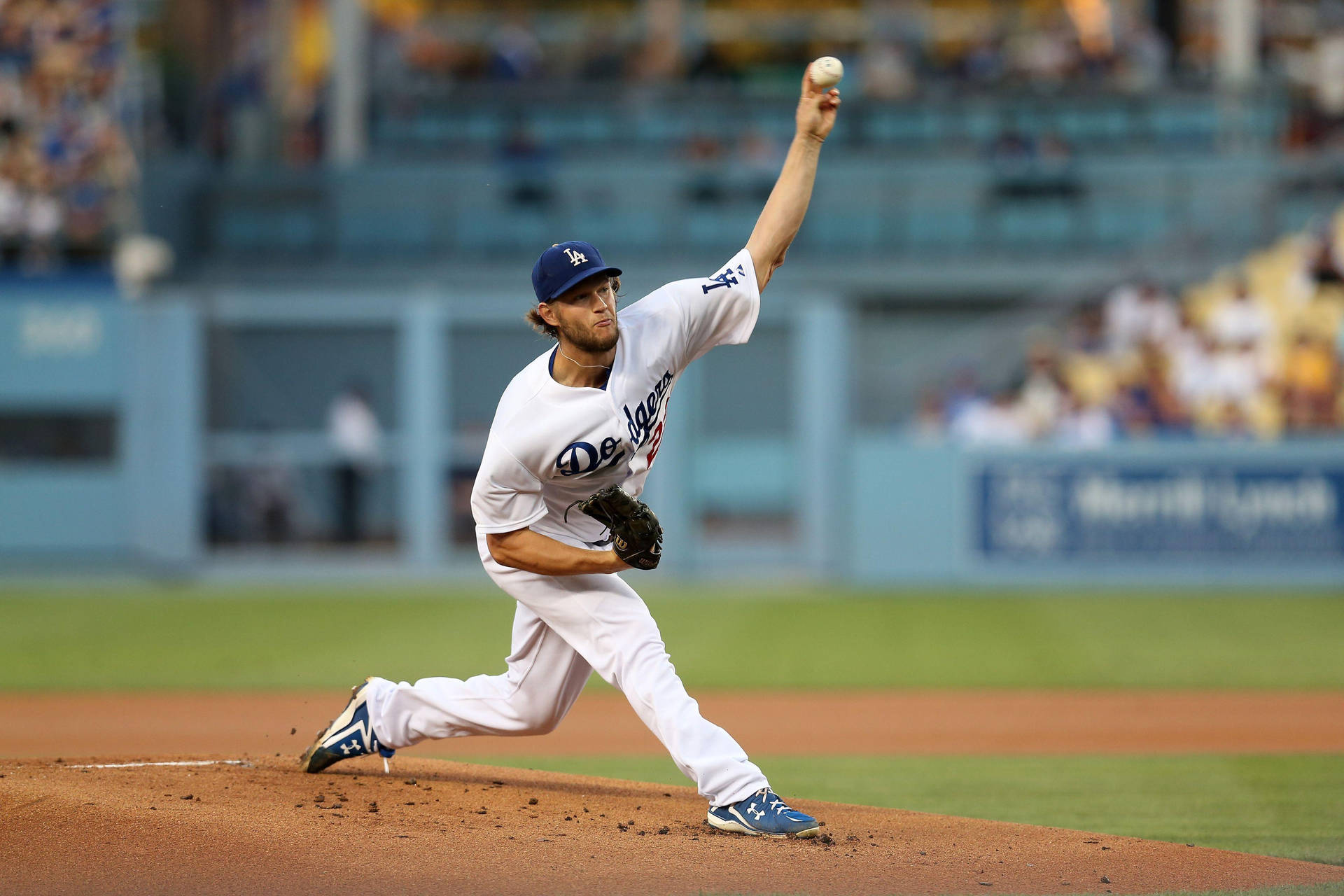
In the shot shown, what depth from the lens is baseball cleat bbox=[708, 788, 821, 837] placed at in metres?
4.88

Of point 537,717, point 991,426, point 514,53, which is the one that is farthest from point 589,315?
point 514,53

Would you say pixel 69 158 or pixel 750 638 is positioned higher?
pixel 69 158

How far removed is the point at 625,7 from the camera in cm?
2497

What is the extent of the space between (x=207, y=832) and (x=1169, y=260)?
A: 15870mm

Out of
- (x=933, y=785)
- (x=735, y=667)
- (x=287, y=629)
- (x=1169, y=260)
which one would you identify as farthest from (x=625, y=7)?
(x=933, y=785)

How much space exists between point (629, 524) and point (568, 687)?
3.34 feet

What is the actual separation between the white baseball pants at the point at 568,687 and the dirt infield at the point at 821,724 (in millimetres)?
1894

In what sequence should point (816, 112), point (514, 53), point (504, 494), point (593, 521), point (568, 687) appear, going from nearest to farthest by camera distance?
point (504, 494) < point (816, 112) < point (593, 521) < point (568, 687) < point (514, 53)

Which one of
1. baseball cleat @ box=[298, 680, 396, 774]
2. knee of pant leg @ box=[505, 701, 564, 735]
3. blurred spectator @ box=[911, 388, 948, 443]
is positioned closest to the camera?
knee of pant leg @ box=[505, 701, 564, 735]

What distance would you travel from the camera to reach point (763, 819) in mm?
4883

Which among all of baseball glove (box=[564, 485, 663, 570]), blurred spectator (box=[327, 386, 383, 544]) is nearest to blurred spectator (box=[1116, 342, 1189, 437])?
blurred spectator (box=[327, 386, 383, 544])

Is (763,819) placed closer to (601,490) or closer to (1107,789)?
(601,490)

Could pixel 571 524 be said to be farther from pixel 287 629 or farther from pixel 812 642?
pixel 287 629

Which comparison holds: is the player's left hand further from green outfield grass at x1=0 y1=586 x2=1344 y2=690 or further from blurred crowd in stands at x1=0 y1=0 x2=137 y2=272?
blurred crowd in stands at x1=0 y1=0 x2=137 y2=272
